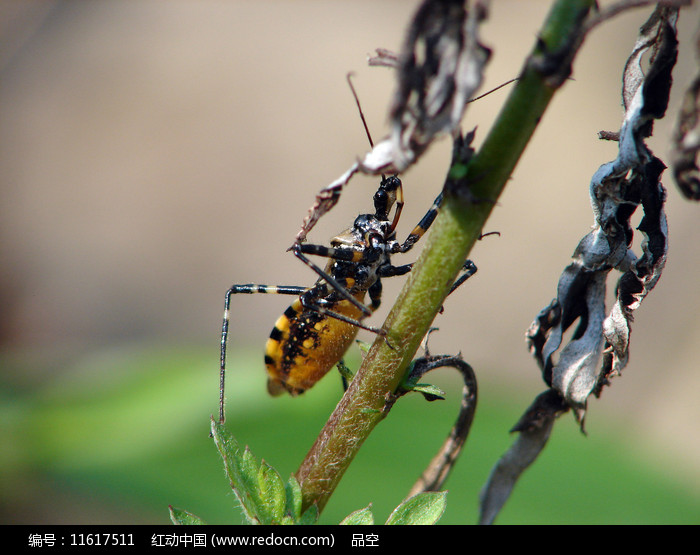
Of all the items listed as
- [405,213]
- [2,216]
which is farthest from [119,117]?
[405,213]

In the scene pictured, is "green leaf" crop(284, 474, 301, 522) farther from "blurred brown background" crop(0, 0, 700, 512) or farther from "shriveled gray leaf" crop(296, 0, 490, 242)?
→ "blurred brown background" crop(0, 0, 700, 512)

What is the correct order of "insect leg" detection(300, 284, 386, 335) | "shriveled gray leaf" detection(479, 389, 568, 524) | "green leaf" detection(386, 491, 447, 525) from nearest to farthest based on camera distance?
"green leaf" detection(386, 491, 447, 525) → "shriveled gray leaf" detection(479, 389, 568, 524) → "insect leg" detection(300, 284, 386, 335)

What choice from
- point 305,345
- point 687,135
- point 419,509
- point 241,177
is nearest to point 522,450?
point 419,509

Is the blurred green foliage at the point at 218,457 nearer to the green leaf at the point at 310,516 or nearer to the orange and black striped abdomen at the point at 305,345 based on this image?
the orange and black striped abdomen at the point at 305,345

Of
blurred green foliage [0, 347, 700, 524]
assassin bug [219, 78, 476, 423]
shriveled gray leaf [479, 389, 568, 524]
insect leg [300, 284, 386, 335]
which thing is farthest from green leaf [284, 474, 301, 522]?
blurred green foliage [0, 347, 700, 524]

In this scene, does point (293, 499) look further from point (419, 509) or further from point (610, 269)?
point (610, 269)

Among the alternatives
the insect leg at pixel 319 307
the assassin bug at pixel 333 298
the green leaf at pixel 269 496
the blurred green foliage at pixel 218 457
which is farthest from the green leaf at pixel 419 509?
the blurred green foliage at pixel 218 457

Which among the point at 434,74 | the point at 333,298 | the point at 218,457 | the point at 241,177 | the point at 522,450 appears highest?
the point at 241,177

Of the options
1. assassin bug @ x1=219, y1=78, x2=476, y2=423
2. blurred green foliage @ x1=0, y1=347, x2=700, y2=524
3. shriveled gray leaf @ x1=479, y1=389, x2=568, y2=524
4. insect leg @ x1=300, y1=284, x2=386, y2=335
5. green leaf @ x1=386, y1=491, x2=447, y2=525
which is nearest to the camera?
green leaf @ x1=386, y1=491, x2=447, y2=525
